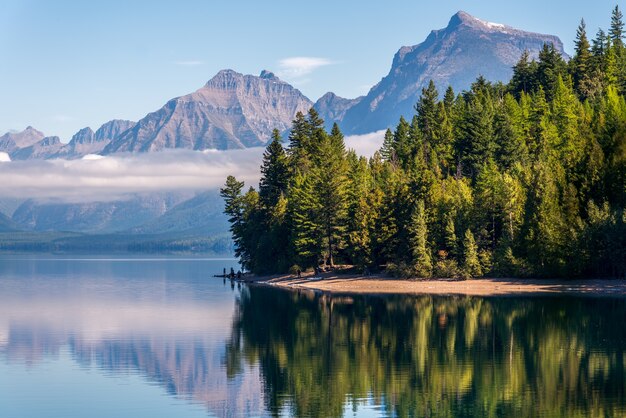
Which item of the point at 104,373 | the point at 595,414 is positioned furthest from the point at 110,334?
the point at 595,414

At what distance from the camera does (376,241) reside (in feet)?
491

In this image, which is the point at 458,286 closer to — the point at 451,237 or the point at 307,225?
the point at 451,237

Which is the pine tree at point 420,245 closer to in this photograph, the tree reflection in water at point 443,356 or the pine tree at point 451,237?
the pine tree at point 451,237

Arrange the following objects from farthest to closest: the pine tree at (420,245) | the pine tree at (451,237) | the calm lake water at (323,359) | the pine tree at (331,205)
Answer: the pine tree at (331,205), the pine tree at (420,245), the pine tree at (451,237), the calm lake water at (323,359)

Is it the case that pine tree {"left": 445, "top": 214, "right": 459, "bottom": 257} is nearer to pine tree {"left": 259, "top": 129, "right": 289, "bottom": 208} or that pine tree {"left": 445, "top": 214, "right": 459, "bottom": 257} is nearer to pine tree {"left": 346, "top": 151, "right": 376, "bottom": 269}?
pine tree {"left": 346, "top": 151, "right": 376, "bottom": 269}

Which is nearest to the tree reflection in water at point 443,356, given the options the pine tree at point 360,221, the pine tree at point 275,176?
the pine tree at point 360,221

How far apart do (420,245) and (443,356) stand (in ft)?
238

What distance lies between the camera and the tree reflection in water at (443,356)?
52.0 metres

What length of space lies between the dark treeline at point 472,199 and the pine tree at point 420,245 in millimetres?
184

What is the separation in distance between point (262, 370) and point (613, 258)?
69.8 metres

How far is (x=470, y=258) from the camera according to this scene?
135875mm

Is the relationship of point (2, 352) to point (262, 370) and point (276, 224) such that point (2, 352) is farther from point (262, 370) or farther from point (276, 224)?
point (276, 224)

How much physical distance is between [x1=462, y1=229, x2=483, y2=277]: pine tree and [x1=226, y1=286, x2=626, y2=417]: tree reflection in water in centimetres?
2272

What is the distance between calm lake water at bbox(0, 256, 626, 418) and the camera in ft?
172
